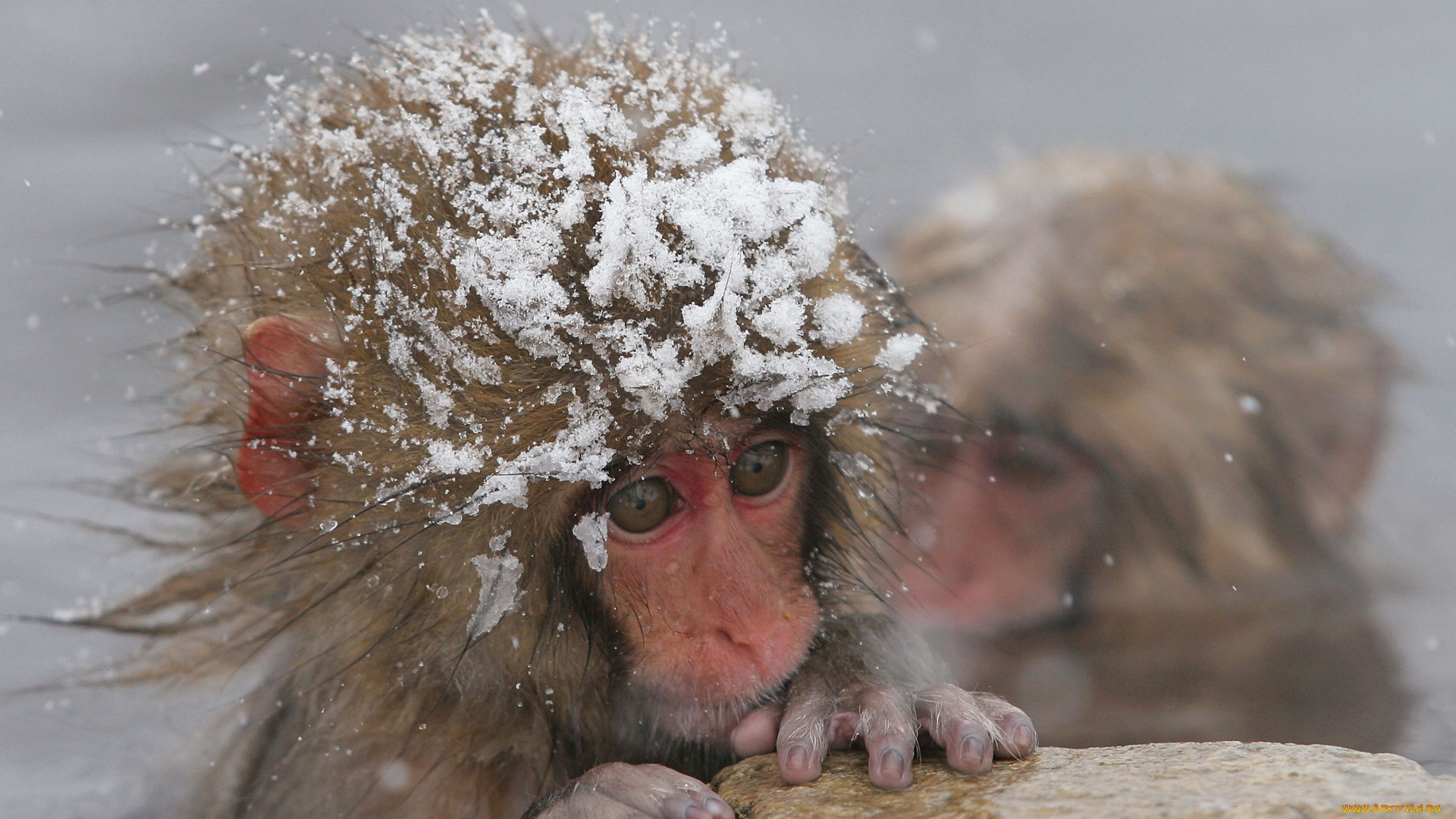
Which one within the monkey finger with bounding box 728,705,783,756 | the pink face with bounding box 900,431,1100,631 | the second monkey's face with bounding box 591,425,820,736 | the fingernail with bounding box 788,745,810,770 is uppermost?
the pink face with bounding box 900,431,1100,631

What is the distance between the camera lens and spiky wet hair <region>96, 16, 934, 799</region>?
1.77 metres

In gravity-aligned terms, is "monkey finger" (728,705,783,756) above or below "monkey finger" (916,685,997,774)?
below

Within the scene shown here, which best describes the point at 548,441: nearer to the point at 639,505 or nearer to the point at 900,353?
the point at 639,505

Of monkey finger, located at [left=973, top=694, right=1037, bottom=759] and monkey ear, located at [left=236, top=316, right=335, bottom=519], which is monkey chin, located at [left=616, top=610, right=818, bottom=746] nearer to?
monkey finger, located at [left=973, top=694, right=1037, bottom=759]

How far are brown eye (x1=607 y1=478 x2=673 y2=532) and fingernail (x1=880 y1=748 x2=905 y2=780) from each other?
51cm

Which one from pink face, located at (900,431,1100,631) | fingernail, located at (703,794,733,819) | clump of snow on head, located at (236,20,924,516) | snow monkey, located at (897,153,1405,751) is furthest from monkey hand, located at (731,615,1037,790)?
pink face, located at (900,431,1100,631)

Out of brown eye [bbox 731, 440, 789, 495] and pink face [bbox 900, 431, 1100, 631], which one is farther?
pink face [bbox 900, 431, 1100, 631]

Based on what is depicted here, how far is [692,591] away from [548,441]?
0.35 m

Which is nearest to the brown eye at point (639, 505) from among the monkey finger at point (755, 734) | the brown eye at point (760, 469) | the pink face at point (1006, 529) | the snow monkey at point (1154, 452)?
the brown eye at point (760, 469)

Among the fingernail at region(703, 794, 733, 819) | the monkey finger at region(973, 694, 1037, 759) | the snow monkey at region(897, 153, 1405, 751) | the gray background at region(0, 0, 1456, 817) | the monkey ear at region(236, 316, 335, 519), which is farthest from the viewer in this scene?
the snow monkey at region(897, 153, 1405, 751)

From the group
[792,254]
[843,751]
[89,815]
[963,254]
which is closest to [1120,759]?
[843,751]

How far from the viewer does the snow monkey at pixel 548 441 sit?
179 cm

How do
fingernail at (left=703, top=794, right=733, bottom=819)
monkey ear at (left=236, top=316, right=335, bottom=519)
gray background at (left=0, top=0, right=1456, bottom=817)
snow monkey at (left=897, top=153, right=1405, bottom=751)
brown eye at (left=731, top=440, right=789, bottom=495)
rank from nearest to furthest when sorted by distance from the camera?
1. fingernail at (left=703, top=794, right=733, bottom=819)
2. monkey ear at (left=236, top=316, right=335, bottom=519)
3. brown eye at (left=731, top=440, right=789, bottom=495)
4. gray background at (left=0, top=0, right=1456, bottom=817)
5. snow monkey at (left=897, top=153, right=1405, bottom=751)

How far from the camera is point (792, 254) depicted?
6.18ft
